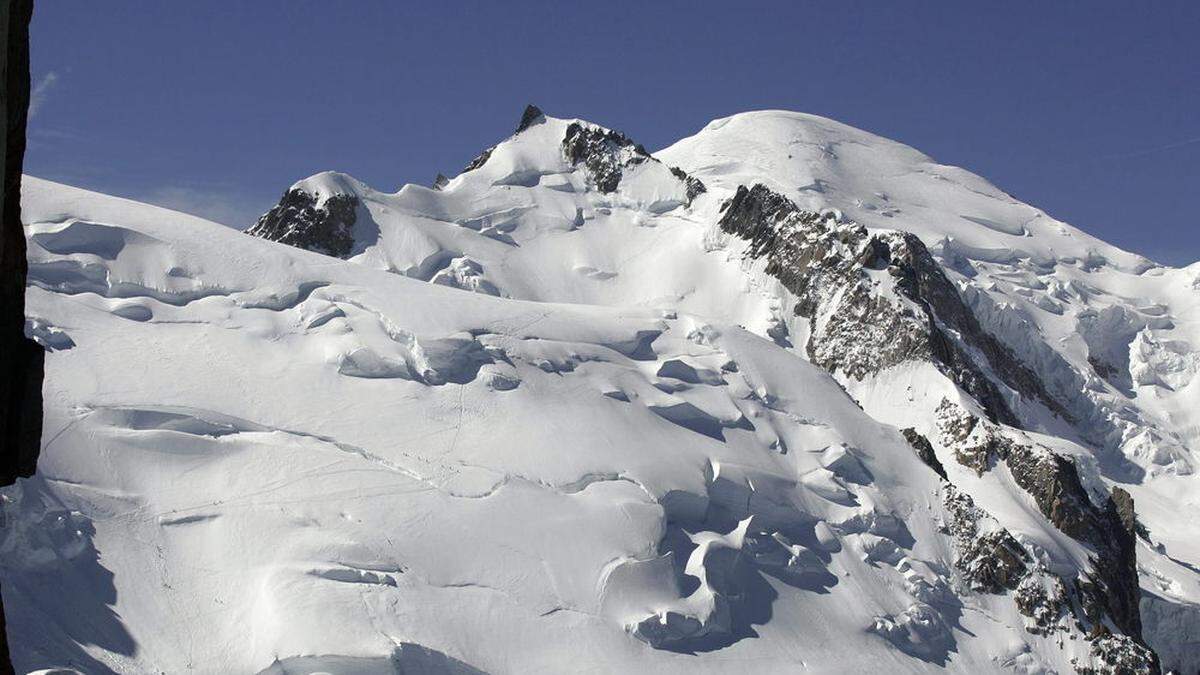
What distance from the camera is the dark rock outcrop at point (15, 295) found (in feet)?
21.7

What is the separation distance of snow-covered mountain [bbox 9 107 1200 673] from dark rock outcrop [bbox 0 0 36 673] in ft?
127

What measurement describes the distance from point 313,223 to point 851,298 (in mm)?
39371

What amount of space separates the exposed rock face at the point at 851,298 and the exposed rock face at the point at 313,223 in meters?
28.8

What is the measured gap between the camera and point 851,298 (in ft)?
313

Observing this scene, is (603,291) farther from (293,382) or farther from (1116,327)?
(1116,327)

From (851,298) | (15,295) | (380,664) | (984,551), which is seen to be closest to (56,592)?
(380,664)

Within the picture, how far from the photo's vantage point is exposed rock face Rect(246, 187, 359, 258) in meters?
96.7

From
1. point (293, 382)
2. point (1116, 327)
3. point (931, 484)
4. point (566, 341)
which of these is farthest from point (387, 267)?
point (1116, 327)

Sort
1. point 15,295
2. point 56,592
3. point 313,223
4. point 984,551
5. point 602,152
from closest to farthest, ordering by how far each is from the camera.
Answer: point 15,295 < point 56,592 < point 984,551 < point 313,223 < point 602,152

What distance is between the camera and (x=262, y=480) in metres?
54.1

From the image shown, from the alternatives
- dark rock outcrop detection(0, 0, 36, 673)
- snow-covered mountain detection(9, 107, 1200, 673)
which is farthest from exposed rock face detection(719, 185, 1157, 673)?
dark rock outcrop detection(0, 0, 36, 673)

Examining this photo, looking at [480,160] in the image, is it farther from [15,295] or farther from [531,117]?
[15,295]

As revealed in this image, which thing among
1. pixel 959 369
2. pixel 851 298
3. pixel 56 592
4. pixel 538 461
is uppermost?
pixel 851 298

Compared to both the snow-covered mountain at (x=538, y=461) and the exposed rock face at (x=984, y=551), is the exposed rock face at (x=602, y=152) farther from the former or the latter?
the exposed rock face at (x=984, y=551)
